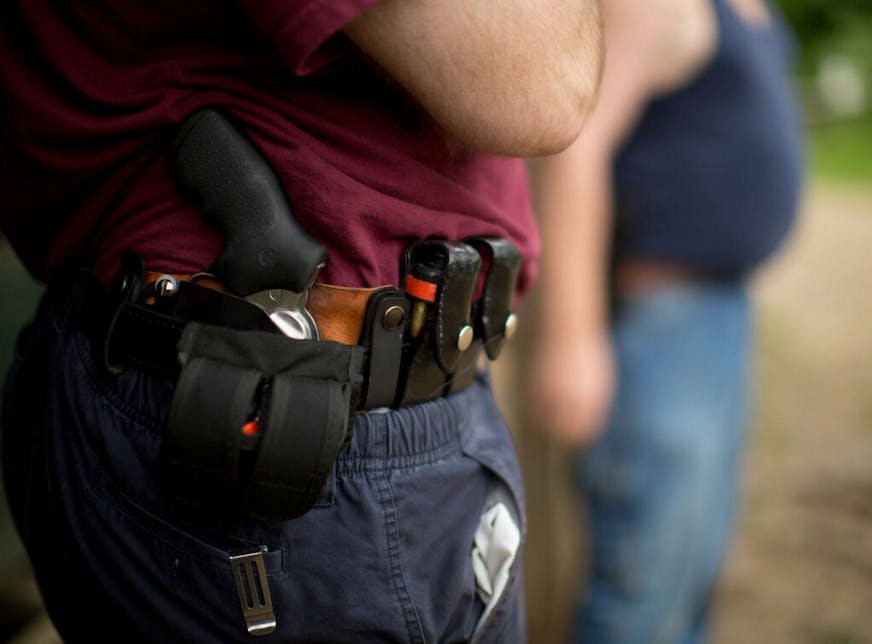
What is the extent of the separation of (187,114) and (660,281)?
5.52 feet

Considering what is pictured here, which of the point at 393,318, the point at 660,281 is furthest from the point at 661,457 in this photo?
the point at 393,318

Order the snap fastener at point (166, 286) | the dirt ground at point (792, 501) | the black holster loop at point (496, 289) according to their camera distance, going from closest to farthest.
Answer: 1. the snap fastener at point (166, 286)
2. the black holster loop at point (496, 289)
3. the dirt ground at point (792, 501)

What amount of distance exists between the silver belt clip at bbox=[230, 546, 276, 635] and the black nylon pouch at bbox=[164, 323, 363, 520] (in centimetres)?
6

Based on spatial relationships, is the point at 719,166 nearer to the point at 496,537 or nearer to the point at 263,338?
the point at 496,537

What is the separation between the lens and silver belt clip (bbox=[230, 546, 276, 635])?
99 cm

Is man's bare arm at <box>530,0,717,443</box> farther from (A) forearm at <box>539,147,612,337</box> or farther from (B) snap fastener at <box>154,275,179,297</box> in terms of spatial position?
(B) snap fastener at <box>154,275,179,297</box>

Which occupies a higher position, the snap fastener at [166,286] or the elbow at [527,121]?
the elbow at [527,121]

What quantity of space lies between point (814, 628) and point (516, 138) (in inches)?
114

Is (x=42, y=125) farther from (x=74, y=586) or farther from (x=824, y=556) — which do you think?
(x=824, y=556)

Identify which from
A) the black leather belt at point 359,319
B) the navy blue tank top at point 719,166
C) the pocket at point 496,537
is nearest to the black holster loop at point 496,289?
the black leather belt at point 359,319

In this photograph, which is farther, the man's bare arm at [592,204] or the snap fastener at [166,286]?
the man's bare arm at [592,204]

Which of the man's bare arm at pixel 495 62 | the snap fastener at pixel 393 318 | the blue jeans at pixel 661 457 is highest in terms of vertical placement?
the man's bare arm at pixel 495 62

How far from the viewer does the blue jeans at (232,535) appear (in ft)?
3.30

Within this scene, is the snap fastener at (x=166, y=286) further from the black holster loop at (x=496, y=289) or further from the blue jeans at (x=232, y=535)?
the black holster loop at (x=496, y=289)
